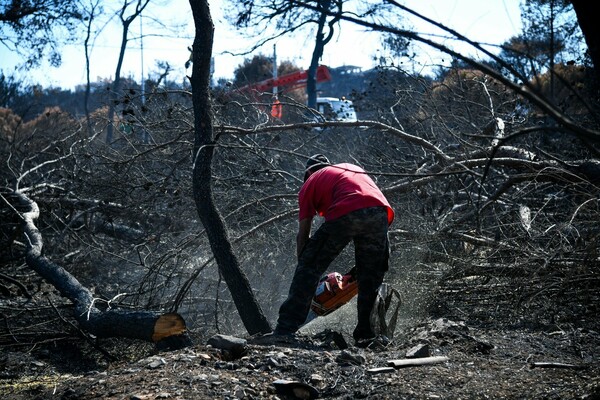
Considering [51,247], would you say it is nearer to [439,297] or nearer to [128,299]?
[128,299]

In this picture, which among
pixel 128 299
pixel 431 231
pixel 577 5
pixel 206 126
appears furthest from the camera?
pixel 128 299

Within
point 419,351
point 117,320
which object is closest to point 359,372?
point 419,351

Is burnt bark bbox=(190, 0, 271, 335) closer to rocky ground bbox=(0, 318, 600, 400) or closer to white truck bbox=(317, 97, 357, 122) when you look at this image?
rocky ground bbox=(0, 318, 600, 400)

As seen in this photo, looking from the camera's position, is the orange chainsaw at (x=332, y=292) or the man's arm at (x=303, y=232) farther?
the orange chainsaw at (x=332, y=292)

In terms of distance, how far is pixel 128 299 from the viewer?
772cm

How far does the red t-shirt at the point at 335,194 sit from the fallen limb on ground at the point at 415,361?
4.15 feet

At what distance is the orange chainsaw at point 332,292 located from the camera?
5383 mm

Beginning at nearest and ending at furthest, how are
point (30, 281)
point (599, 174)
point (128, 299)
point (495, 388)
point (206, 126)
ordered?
point (495, 388) → point (206, 126) → point (599, 174) → point (128, 299) → point (30, 281)

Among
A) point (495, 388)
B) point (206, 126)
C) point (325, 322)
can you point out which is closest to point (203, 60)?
point (206, 126)

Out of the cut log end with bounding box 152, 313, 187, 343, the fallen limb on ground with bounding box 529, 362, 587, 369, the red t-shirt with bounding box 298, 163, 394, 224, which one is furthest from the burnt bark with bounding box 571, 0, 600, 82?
the cut log end with bounding box 152, 313, 187, 343

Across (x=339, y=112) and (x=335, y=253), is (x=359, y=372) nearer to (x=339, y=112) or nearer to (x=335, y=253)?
(x=335, y=253)

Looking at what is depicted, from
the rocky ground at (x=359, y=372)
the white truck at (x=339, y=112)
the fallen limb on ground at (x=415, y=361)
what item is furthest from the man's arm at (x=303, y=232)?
the white truck at (x=339, y=112)

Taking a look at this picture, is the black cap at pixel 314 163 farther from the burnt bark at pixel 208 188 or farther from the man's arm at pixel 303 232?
the burnt bark at pixel 208 188

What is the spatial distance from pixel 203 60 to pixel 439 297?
3.11 m
